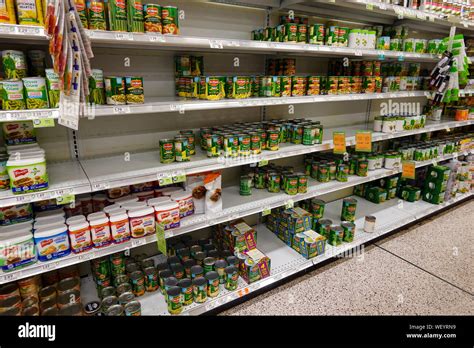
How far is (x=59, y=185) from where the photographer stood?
151cm

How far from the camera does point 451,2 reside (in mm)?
2887

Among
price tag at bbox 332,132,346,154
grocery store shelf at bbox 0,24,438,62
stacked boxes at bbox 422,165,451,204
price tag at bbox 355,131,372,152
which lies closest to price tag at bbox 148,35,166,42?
grocery store shelf at bbox 0,24,438,62

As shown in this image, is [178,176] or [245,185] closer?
[178,176]

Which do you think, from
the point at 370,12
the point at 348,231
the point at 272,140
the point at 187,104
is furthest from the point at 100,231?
the point at 370,12

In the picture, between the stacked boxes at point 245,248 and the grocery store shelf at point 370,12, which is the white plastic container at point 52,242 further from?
the grocery store shelf at point 370,12

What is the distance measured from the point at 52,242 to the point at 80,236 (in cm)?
13

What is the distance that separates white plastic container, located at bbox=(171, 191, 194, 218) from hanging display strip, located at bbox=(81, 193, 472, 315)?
0.57 meters

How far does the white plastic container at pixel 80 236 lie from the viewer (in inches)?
61.4

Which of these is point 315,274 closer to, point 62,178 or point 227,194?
point 227,194

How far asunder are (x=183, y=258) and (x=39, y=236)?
0.92 metres

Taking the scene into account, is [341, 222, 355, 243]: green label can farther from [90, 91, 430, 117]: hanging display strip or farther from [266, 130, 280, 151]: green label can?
[90, 91, 430, 117]: hanging display strip

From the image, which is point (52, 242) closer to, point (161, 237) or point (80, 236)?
point (80, 236)

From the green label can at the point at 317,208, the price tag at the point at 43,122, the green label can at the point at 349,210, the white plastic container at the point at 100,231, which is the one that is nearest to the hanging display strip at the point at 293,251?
the green label can at the point at 349,210

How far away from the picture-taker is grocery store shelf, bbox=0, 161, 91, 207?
137 cm
